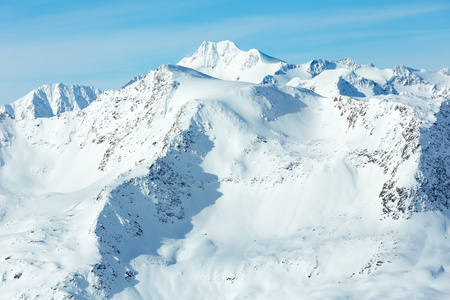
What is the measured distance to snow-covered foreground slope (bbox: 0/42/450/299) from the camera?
71.2 meters

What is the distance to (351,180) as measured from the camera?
289 feet

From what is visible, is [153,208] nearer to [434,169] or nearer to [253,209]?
[253,209]

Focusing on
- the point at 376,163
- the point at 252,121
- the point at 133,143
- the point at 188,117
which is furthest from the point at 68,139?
the point at 376,163

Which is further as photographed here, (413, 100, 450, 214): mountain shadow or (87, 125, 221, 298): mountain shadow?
(413, 100, 450, 214): mountain shadow

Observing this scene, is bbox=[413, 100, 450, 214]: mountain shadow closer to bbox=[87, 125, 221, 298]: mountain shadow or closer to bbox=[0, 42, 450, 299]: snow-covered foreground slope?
bbox=[0, 42, 450, 299]: snow-covered foreground slope

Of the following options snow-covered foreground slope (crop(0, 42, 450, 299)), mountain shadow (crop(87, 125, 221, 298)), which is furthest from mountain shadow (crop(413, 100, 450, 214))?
mountain shadow (crop(87, 125, 221, 298))

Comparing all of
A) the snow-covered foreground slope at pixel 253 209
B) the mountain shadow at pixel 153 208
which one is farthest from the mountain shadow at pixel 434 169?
the mountain shadow at pixel 153 208

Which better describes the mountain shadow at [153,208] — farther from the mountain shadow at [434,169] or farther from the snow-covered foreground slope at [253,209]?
the mountain shadow at [434,169]

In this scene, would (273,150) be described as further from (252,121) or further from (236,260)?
(236,260)

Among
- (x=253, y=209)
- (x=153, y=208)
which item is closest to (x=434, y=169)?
(x=253, y=209)

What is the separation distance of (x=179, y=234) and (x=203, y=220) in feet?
18.3

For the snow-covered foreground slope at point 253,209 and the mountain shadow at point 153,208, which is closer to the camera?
the snow-covered foreground slope at point 253,209

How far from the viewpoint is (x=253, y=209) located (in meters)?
89.9

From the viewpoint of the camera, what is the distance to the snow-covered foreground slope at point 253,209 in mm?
71250
